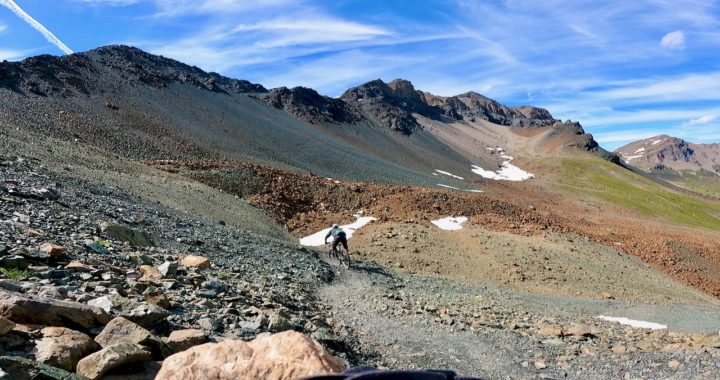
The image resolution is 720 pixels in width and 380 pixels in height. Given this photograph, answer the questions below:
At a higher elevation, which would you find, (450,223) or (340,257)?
(450,223)

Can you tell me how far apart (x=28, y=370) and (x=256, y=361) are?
2704 millimetres

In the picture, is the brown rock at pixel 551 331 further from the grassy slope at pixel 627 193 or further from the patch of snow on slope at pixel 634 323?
the grassy slope at pixel 627 193

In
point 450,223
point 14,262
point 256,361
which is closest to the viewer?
point 256,361

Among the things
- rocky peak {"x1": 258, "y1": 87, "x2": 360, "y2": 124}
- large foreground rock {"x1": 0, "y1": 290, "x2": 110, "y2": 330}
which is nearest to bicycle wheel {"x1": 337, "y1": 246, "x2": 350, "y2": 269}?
large foreground rock {"x1": 0, "y1": 290, "x2": 110, "y2": 330}

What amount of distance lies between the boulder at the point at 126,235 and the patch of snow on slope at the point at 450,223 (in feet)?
70.0

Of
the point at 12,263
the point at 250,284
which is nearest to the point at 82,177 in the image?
the point at 250,284

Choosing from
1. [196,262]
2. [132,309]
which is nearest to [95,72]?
[196,262]

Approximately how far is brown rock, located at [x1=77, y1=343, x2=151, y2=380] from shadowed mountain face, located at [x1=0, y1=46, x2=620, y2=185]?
46.3m

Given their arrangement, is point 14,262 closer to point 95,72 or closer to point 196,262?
point 196,262

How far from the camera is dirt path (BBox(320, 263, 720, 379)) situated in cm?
1155

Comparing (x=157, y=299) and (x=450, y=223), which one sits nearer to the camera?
(x=157, y=299)

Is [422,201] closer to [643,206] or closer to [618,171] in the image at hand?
[643,206]

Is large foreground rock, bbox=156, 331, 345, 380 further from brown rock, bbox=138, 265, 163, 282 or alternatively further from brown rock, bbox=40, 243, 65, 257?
brown rock, bbox=40, 243, 65, 257

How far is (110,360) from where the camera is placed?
575cm
